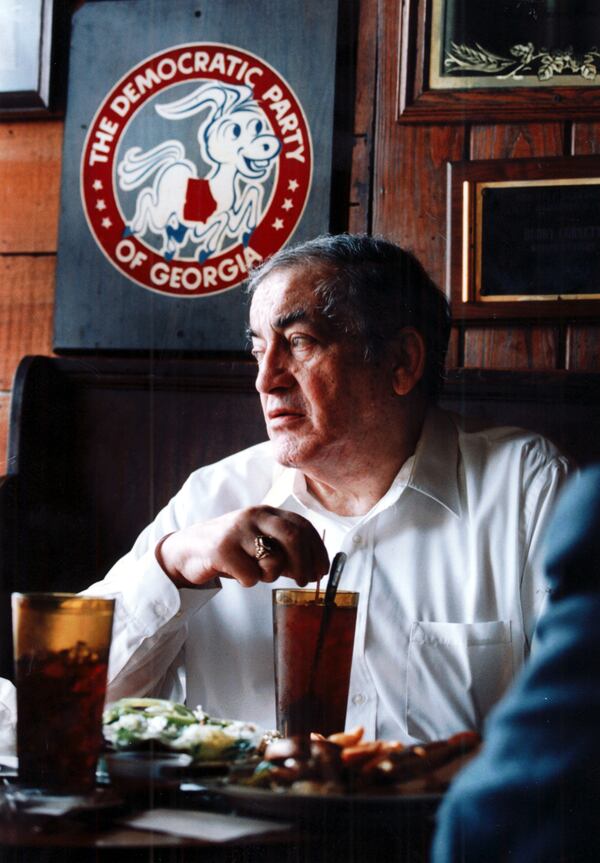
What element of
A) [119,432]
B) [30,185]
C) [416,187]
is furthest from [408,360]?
[30,185]

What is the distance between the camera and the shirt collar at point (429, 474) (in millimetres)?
750

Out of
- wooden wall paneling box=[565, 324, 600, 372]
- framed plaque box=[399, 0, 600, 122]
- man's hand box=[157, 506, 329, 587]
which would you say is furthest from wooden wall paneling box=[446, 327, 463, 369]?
man's hand box=[157, 506, 329, 587]

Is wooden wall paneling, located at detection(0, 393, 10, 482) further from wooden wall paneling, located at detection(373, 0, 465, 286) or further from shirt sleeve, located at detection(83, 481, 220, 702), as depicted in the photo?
wooden wall paneling, located at detection(373, 0, 465, 286)

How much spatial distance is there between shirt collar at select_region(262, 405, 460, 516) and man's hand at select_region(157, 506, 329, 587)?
14 centimetres

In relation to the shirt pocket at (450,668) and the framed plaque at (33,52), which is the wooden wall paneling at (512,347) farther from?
the framed plaque at (33,52)

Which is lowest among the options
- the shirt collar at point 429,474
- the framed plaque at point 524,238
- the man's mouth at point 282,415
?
the shirt collar at point 429,474

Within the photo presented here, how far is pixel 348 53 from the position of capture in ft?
2.81

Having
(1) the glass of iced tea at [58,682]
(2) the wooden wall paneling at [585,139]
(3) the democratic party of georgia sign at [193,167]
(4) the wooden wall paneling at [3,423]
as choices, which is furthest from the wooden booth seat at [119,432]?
(1) the glass of iced tea at [58,682]

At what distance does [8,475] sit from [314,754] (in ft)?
1.68

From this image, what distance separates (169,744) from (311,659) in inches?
4.1

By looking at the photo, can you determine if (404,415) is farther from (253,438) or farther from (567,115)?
(567,115)

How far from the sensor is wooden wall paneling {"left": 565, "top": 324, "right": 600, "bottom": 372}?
83 centimetres

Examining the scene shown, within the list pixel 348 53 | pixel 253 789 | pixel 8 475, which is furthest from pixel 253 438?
pixel 253 789

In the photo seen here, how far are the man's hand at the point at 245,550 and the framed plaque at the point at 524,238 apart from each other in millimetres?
375
